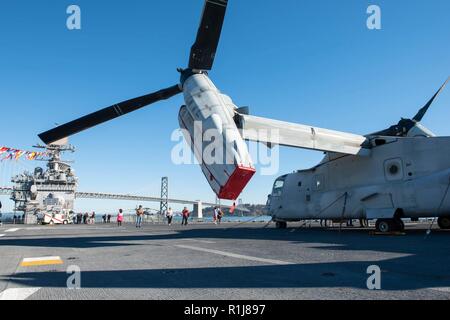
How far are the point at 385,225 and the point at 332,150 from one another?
14.1 feet

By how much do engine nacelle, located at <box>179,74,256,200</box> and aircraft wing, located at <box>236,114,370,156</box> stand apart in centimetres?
118

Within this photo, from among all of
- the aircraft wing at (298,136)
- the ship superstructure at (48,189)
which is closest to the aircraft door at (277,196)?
the aircraft wing at (298,136)

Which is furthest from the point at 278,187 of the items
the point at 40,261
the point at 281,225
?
the point at 40,261

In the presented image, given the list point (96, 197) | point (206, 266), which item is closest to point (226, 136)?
point (206, 266)

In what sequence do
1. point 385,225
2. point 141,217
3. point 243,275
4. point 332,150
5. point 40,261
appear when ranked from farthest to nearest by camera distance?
1. point 141,217
2. point 332,150
3. point 385,225
4. point 40,261
5. point 243,275

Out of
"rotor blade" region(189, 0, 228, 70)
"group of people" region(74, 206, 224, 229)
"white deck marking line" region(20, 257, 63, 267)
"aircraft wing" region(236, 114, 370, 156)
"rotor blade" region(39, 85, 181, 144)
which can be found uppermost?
"rotor blade" region(189, 0, 228, 70)

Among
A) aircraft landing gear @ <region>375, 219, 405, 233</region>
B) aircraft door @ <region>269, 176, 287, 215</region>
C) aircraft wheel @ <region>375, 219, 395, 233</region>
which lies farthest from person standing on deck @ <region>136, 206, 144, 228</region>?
aircraft landing gear @ <region>375, 219, 405, 233</region>

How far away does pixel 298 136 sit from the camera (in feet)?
53.6

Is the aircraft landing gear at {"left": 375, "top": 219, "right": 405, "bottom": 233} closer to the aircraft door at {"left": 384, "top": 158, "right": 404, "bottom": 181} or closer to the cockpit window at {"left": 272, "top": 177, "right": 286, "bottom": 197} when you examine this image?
the aircraft door at {"left": 384, "top": 158, "right": 404, "bottom": 181}

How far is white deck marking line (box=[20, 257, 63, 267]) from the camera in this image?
335 inches

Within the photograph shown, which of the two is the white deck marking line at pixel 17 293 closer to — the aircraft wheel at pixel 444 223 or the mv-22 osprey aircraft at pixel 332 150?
the mv-22 osprey aircraft at pixel 332 150

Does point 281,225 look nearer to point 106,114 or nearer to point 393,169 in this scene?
point 393,169
